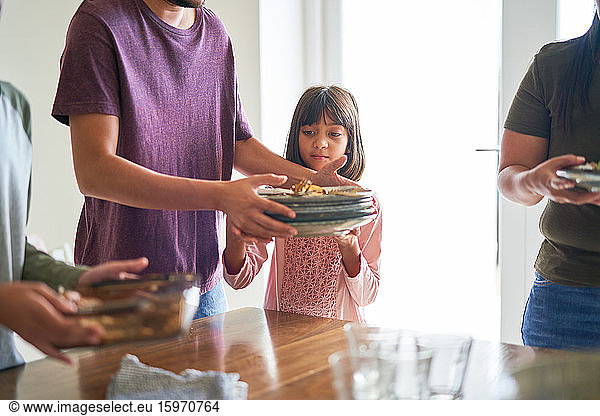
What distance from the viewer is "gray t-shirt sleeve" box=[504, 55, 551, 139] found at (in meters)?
1.64

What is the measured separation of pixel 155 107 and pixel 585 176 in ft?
3.13

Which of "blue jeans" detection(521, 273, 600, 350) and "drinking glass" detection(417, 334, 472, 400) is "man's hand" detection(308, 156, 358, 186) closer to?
"blue jeans" detection(521, 273, 600, 350)

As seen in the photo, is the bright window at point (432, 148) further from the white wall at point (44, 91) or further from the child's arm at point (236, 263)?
the white wall at point (44, 91)

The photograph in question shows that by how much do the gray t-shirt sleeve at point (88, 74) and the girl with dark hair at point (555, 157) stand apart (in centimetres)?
94

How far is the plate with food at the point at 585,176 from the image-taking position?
1247mm

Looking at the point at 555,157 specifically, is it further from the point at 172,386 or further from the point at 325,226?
the point at 172,386

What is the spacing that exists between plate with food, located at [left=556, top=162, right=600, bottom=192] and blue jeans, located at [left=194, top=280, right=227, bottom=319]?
88 centimetres

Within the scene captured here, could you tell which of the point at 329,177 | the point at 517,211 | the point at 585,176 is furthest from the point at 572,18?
the point at 585,176

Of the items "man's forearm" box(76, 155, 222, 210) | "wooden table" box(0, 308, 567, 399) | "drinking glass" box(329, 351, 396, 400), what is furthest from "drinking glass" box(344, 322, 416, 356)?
"man's forearm" box(76, 155, 222, 210)

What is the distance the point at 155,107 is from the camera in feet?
5.26

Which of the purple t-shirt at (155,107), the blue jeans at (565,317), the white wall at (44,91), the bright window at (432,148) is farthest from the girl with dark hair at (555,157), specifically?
the white wall at (44,91)
